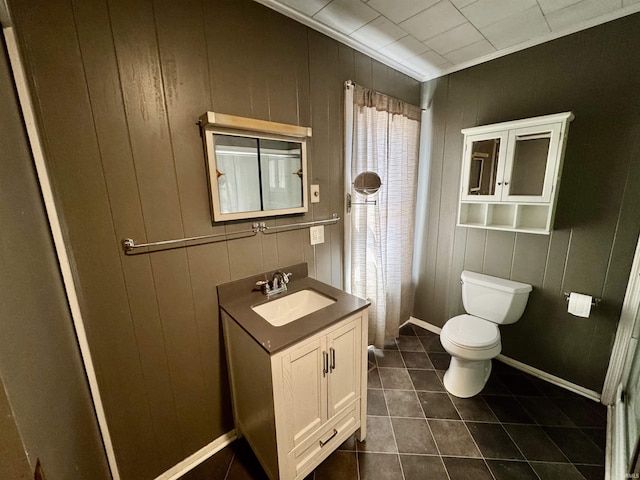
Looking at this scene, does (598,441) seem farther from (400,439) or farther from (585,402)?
(400,439)

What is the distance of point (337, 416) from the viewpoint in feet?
4.50

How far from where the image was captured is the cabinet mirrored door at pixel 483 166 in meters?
1.90

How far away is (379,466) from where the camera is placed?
140 centimetres

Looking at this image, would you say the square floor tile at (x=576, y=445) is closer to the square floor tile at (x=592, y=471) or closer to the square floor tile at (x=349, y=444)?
the square floor tile at (x=592, y=471)

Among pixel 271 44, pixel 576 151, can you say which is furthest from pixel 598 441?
pixel 271 44

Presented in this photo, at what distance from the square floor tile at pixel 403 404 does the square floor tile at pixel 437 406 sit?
0.04m

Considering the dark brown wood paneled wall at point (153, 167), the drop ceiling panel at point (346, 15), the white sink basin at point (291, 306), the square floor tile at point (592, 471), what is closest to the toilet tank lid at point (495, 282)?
the square floor tile at point (592, 471)

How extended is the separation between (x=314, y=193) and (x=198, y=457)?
5.56 feet

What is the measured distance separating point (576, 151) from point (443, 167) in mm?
870

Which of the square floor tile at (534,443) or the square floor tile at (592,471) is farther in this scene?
the square floor tile at (534,443)

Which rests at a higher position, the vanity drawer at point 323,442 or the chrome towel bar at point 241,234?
the chrome towel bar at point 241,234

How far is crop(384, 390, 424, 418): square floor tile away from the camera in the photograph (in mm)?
1718

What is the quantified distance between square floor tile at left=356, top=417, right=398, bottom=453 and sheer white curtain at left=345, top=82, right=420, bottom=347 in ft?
2.21

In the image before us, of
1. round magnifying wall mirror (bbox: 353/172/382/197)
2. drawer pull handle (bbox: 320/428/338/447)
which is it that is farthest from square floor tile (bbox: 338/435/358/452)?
round magnifying wall mirror (bbox: 353/172/382/197)
